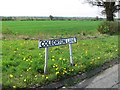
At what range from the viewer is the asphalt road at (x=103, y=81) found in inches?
334

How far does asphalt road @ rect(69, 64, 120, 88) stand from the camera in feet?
27.8

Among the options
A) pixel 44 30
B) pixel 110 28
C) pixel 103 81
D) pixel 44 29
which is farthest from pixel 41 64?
pixel 44 29

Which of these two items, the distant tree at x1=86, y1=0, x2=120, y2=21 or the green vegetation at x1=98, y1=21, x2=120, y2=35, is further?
the distant tree at x1=86, y1=0, x2=120, y2=21

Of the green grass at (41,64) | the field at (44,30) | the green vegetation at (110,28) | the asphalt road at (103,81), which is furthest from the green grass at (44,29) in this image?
the asphalt road at (103,81)

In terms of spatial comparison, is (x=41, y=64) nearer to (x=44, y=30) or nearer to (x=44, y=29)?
(x=44, y=30)

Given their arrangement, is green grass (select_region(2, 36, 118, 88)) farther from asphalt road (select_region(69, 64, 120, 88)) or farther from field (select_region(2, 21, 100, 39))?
field (select_region(2, 21, 100, 39))

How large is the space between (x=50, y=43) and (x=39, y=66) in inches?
34.6

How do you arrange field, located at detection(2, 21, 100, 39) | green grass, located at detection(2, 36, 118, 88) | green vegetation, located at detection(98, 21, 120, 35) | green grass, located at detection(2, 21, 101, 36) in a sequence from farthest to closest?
green grass, located at detection(2, 21, 101, 36) < green vegetation, located at detection(98, 21, 120, 35) < field, located at detection(2, 21, 100, 39) < green grass, located at detection(2, 36, 118, 88)

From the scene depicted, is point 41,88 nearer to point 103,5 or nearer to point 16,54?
point 16,54

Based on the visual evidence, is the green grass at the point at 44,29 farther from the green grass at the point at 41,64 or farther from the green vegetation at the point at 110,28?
the green grass at the point at 41,64

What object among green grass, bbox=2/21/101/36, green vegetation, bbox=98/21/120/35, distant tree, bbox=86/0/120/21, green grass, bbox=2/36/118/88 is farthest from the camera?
distant tree, bbox=86/0/120/21

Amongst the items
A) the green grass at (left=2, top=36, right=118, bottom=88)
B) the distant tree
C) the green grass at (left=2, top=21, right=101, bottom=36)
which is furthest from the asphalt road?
the distant tree

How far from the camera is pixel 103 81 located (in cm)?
901

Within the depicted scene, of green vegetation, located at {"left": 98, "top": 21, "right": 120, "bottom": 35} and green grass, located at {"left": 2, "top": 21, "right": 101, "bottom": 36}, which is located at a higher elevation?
green vegetation, located at {"left": 98, "top": 21, "right": 120, "bottom": 35}
